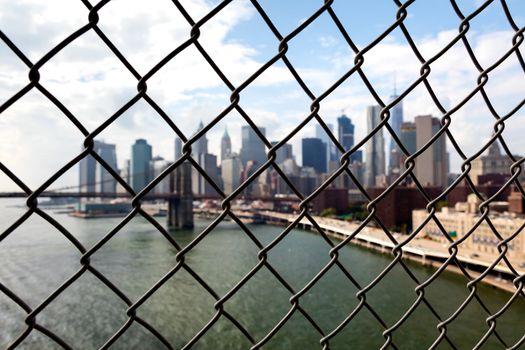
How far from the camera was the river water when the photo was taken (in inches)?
199

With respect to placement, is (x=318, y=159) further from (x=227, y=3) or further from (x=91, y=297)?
(x=227, y=3)

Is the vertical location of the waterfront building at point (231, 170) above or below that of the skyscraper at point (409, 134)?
above

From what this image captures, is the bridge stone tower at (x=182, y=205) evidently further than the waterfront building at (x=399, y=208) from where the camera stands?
Yes

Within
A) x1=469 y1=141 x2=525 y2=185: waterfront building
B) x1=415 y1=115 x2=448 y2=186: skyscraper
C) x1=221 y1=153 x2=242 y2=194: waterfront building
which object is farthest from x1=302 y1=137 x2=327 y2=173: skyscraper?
x1=469 y1=141 x2=525 y2=185: waterfront building

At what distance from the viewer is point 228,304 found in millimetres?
6426

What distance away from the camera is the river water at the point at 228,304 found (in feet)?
16.6

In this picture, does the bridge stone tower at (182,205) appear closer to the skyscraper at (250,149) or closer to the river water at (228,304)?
the river water at (228,304)

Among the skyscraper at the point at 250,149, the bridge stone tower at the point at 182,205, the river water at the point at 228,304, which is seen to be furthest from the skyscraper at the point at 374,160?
the river water at the point at 228,304

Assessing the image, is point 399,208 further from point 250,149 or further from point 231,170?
point 250,149

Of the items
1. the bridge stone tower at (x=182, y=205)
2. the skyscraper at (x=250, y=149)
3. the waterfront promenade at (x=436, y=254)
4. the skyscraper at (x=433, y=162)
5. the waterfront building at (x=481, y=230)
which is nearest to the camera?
the waterfront promenade at (x=436, y=254)

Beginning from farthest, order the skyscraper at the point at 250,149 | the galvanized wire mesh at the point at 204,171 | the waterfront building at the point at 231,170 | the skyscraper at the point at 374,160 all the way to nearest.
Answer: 1. the skyscraper at the point at 374,160
2. the skyscraper at the point at 250,149
3. the waterfront building at the point at 231,170
4. the galvanized wire mesh at the point at 204,171

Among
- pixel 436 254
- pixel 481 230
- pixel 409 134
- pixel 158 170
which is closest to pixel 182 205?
pixel 158 170

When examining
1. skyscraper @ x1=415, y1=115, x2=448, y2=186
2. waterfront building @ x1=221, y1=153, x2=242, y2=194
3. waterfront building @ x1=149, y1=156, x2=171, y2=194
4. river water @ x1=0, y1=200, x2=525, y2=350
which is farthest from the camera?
waterfront building @ x1=221, y1=153, x2=242, y2=194

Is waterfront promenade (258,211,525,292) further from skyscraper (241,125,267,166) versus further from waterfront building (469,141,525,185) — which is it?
skyscraper (241,125,267,166)
